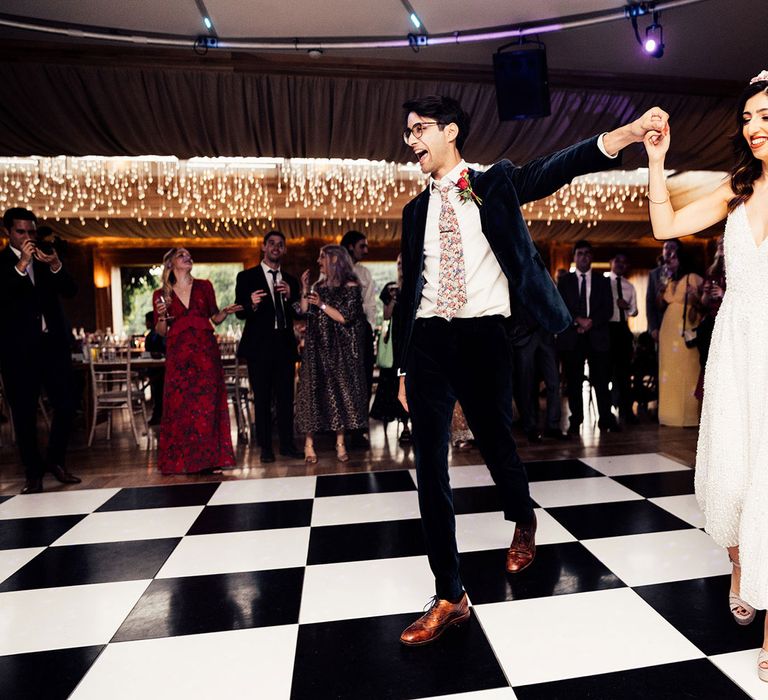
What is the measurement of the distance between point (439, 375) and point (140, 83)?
10.5ft

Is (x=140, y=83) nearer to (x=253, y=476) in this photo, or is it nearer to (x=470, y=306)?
(x=253, y=476)

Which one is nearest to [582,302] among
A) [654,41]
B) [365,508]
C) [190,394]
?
[654,41]

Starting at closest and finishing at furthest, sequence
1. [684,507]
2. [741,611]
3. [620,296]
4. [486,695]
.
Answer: [486,695] → [741,611] → [684,507] → [620,296]

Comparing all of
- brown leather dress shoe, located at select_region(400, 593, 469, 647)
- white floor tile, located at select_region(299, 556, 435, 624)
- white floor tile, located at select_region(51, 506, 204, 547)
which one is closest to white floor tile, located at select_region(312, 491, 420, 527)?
white floor tile, located at select_region(299, 556, 435, 624)

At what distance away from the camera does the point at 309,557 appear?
7.23ft

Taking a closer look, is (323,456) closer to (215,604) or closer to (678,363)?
(215,604)

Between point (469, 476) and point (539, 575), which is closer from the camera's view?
point (539, 575)

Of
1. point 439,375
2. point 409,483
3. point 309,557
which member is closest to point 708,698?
point 439,375

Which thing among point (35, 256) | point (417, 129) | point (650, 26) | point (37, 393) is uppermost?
point (650, 26)

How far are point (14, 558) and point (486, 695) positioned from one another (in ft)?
6.50

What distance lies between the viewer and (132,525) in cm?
266

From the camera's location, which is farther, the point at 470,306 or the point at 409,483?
the point at 409,483

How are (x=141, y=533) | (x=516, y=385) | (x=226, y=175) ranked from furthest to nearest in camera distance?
(x=226, y=175) < (x=516, y=385) < (x=141, y=533)

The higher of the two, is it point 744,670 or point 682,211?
point 682,211
